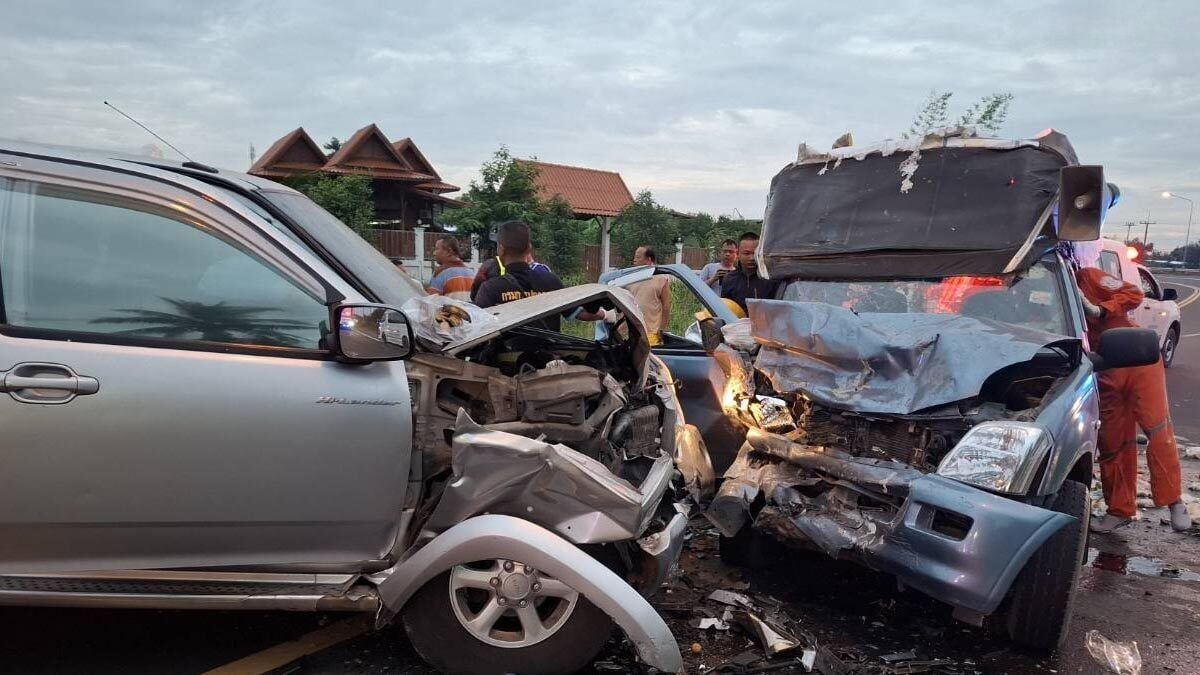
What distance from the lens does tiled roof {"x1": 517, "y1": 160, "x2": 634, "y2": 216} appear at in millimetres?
28906

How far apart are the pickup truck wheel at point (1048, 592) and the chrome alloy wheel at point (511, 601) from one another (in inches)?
75.4

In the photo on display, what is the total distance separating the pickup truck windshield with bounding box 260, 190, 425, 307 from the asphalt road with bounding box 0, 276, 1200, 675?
1.44 meters

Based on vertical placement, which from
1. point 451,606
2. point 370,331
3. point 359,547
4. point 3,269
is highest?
point 3,269

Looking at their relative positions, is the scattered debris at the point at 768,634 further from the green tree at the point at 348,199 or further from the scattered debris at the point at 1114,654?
the green tree at the point at 348,199

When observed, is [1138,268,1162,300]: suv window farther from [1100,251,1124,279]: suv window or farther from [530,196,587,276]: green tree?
[530,196,587,276]: green tree

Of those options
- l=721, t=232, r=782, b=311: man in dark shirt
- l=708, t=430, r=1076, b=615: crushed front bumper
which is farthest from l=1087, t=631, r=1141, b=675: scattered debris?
l=721, t=232, r=782, b=311: man in dark shirt

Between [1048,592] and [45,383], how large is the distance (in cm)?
376

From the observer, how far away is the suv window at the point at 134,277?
262 cm

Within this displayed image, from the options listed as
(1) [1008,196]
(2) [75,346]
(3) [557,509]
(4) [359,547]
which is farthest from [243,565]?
(1) [1008,196]

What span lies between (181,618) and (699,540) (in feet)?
8.94

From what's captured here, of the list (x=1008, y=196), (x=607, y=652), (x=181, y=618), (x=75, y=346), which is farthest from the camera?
(x=1008, y=196)

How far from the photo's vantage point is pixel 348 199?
1731 cm

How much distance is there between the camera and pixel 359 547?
2748mm

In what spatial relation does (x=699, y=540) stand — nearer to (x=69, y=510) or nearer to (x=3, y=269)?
(x=69, y=510)
